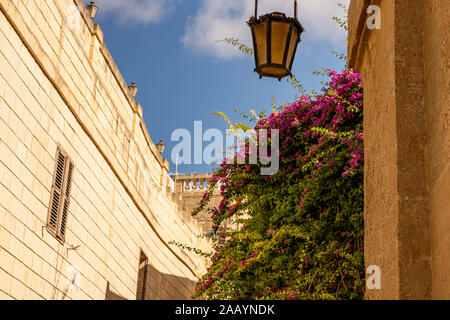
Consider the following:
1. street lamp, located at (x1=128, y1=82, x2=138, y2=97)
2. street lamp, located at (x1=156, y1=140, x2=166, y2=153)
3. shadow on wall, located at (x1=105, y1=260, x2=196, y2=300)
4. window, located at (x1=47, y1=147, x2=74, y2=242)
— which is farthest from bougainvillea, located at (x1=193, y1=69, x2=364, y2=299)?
street lamp, located at (x1=156, y1=140, x2=166, y2=153)

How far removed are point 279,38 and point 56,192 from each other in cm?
640

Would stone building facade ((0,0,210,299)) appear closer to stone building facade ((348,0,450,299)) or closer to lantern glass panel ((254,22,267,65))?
lantern glass panel ((254,22,267,65))

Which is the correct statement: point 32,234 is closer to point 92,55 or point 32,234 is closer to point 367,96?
point 92,55

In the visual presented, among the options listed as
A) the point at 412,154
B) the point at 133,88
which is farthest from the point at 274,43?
the point at 133,88

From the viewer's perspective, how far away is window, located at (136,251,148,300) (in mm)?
16344

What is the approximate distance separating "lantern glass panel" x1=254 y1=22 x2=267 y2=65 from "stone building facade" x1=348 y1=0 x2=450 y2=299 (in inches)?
88.1

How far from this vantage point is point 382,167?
9.53 ft

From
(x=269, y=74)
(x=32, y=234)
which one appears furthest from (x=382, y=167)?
(x=32, y=234)

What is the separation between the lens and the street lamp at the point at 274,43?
526 cm

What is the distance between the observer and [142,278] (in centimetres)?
1653

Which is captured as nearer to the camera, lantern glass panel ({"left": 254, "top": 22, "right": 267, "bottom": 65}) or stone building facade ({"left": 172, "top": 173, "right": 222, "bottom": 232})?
lantern glass panel ({"left": 254, "top": 22, "right": 267, "bottom": 65})

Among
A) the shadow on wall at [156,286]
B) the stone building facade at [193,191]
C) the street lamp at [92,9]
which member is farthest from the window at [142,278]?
the stone building facade at [193,191]

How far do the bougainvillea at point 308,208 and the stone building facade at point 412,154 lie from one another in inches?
200

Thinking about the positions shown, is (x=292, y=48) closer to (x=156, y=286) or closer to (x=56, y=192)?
(x=56, y=192)
